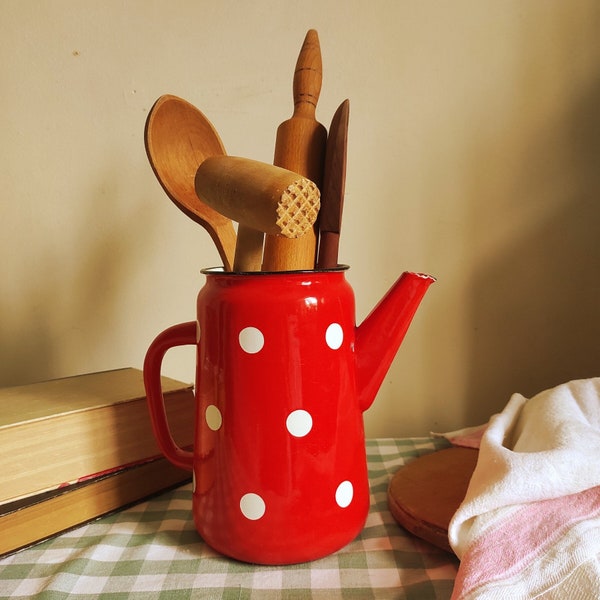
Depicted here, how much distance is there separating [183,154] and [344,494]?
32cm

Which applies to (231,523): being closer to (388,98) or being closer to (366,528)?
(366,528)

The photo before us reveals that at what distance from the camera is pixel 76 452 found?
452mm

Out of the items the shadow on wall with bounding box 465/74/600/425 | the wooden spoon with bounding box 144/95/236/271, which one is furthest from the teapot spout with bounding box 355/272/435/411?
the shadow on wall with bounding box 465/74/600/425

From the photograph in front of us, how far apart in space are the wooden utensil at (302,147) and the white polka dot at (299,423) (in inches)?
4.4

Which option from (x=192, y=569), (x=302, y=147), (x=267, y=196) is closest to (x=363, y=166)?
(x=302, y=147)

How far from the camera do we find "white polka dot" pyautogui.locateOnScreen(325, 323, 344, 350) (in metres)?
0.40

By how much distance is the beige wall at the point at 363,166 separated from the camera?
620 mm

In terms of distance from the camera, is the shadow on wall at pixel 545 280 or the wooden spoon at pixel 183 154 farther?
the shadow on wall at pixel 545 280

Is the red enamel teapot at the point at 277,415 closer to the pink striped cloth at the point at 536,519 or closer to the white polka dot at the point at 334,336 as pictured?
the white polka dot at the point at 334,336

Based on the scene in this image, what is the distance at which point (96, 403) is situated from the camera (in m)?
0.47

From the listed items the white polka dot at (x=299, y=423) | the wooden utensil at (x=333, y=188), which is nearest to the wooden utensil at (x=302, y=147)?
the wooden utensil at (x=333, y=188)

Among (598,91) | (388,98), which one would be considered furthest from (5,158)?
(598,91)

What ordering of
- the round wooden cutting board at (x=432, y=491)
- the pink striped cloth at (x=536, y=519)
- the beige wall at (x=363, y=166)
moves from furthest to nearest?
the beige wall at (x=363, y=166) < the round wooden cutting board at (x=432, y=491) < the pink striped cloth at (x=536, y=519)

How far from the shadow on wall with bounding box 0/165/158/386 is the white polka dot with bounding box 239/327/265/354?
32cm
